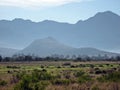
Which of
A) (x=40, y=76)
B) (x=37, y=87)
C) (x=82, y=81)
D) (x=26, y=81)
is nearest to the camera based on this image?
(x=37, y=87)

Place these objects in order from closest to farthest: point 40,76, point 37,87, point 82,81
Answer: point 37,87, point 82,81, point 40,76

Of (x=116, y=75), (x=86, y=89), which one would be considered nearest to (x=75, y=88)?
(x=86, y=89)

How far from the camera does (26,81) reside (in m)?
24.6

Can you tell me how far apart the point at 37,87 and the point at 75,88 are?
360 centimetres

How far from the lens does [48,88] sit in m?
25.4

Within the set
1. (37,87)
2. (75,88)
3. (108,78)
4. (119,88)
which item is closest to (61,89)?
(75,88)

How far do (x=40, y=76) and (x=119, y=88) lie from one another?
39.3ft

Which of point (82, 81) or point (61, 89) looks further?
point (82, 81)

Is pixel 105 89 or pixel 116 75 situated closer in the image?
pixel 105 89

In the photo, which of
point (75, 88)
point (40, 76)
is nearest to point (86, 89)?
point (75, 88)

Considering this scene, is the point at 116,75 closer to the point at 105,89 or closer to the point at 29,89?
the point at 105,89

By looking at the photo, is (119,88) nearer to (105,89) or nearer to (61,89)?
(105,89)

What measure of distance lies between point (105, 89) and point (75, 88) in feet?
7.99

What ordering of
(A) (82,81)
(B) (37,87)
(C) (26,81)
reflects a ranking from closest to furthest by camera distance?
(B) (37,87) < (C) (26,81) < (A) (82,81)
